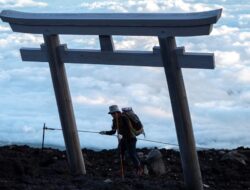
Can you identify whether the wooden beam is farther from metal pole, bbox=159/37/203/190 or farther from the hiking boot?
the hiking boot

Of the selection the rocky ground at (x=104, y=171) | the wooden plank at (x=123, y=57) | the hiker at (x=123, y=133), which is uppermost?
the wooden plank at (x=123, y=57)

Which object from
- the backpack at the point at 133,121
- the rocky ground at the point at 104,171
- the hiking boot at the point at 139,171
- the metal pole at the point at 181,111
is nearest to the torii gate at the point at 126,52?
the metal pole at the point at 181,111

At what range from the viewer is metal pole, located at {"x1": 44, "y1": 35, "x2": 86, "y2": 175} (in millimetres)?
9219

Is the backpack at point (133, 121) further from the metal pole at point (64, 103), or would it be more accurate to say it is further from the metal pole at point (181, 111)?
the metal pole at point (181, 111)

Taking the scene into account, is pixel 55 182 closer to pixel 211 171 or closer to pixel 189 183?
pixel 189 183

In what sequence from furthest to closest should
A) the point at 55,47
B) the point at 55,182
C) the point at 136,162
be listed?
the point at 136,162 < the point at 55,47 < the point at 55,182

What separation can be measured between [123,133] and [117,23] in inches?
84.4

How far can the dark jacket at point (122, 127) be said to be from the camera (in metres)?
9.70

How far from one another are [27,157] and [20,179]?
2098mm

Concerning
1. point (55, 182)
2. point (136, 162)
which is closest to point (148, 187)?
point (55, 182)

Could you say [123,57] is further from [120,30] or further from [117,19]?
[117,19]

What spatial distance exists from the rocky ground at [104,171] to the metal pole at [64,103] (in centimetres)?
23

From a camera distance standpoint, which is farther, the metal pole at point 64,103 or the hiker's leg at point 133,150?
the hiker's leg at point 133,150

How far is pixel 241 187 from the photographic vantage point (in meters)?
9.55
